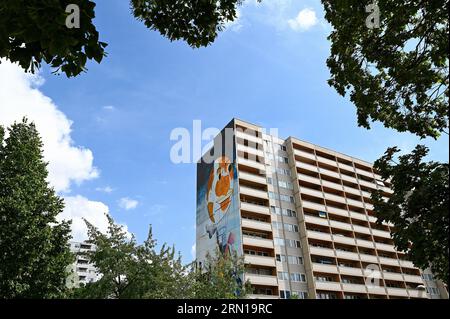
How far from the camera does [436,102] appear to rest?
7.52 metres

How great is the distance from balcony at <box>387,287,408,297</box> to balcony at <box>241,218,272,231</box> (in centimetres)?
2607

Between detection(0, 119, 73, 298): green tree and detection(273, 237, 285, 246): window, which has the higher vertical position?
detection(273, 237, 285, 246): window

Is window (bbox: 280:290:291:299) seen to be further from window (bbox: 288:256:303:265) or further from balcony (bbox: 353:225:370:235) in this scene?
balcony (bbox: 353:225:370:235)

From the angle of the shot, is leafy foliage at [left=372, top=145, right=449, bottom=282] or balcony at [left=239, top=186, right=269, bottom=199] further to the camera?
balcony at [left=239, top=186, right=269, bottom=199]

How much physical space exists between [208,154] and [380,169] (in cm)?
6001

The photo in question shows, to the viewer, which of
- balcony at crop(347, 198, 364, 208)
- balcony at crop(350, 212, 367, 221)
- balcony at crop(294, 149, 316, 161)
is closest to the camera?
balcony at crop(294, 149, 316, 161)

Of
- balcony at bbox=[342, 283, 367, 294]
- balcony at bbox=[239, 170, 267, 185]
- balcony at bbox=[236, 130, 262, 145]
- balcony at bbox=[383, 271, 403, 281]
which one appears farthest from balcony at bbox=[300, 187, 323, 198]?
balcony at bbox=[383, 271, 403, 281]

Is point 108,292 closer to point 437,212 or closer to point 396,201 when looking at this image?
point 396,201

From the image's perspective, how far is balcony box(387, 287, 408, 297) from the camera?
5888cm

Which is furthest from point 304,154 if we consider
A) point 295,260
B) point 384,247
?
point 384,247

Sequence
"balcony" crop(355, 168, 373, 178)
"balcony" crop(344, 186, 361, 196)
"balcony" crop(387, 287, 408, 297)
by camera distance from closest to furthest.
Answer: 1. "balcony" crop(387, 287, 408, 297)
2. "balcony" crop(344, 186, 361, 196)
3. "balcony" crop(355, 168, 373, 178)

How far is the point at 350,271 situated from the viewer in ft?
182

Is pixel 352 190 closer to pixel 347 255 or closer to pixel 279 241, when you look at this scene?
pixel 347 255

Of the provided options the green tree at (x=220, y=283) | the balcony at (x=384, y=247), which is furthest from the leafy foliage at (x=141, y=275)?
the balcony at (x=384, y=247)
